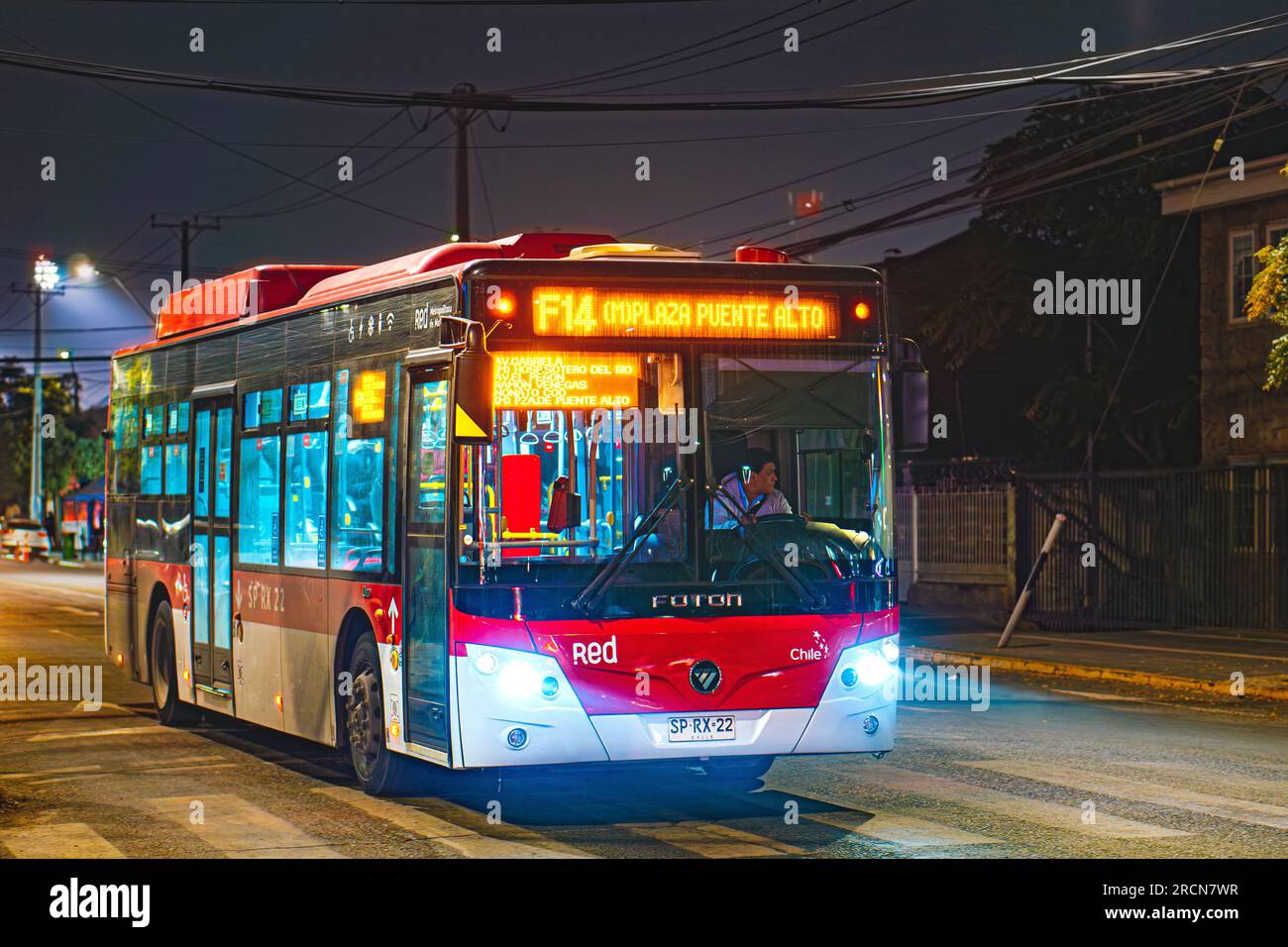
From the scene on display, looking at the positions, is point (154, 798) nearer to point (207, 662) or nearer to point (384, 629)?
point (384, 629)

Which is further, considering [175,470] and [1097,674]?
[1097,674]

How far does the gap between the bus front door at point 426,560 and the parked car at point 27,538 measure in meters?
68.3

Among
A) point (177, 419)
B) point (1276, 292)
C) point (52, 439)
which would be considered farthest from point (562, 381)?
point (52, 439)

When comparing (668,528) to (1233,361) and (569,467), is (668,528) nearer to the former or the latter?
(569,467)

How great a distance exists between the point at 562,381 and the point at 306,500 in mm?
3008

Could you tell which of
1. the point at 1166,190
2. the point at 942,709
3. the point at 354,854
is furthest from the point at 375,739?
the point at 1166,190

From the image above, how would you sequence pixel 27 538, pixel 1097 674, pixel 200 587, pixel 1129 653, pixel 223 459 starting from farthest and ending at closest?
1. pixel 27 538
2. pixel 1129 653
3. pixel 1097 674
4. pixel 200 587
5. pixel 223 459

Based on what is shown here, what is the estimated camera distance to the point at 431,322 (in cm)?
1057

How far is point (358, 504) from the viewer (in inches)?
453

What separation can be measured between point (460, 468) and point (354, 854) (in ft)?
6.86
